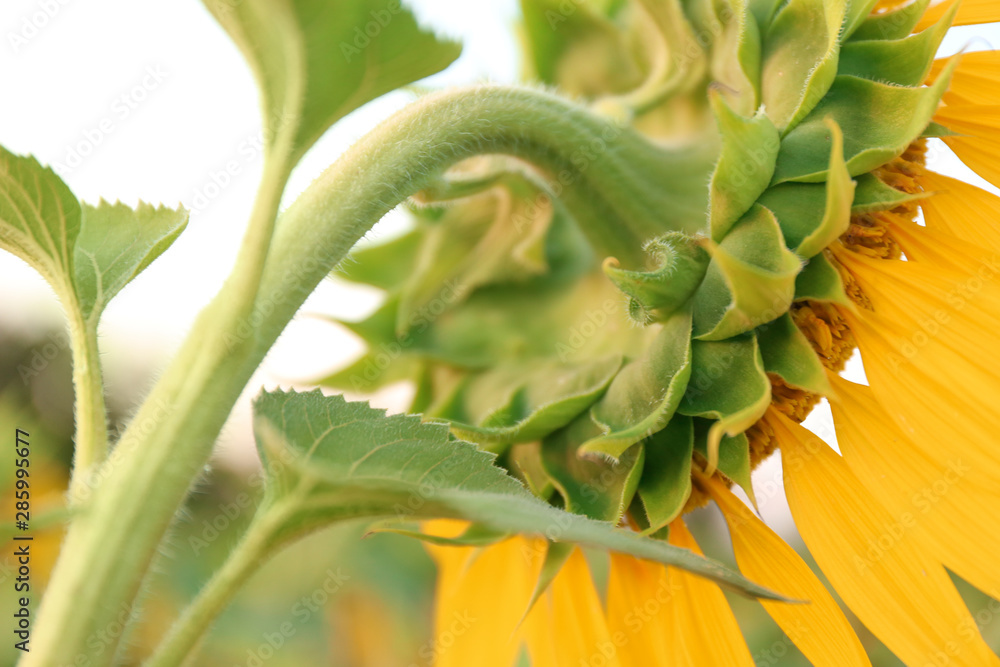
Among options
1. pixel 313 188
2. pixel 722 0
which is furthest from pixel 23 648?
pixel 722 0

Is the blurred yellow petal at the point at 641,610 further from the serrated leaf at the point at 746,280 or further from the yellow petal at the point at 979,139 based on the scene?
the yellow petal at the point at 979,139

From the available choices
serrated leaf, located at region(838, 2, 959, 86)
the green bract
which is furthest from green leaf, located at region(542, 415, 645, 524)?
serrated leaf, located at region(838, 2, 959, 86)

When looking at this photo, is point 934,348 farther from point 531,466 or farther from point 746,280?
point 531,466

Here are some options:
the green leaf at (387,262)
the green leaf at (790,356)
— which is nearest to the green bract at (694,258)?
the green leaf at (790,356)

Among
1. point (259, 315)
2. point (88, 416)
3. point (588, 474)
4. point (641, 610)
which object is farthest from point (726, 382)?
point (88, 416)

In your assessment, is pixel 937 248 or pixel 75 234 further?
pixel 937 248

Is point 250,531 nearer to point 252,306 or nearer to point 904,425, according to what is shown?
point 252,306
